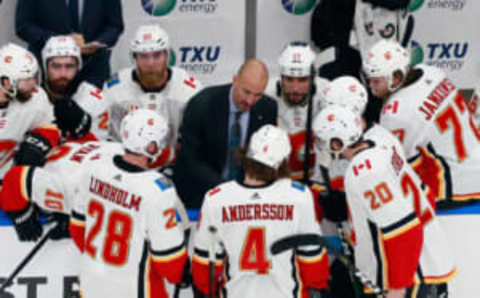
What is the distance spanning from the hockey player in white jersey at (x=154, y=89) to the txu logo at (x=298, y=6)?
2.02 m

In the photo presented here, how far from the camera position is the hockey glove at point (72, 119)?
13.1 feet

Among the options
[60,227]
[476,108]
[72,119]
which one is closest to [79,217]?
[60,227]

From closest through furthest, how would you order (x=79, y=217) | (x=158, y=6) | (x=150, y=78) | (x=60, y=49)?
(x=79, y=217) < (x=60, y=49) < (x=150, y=78) < (x=158, y=6)

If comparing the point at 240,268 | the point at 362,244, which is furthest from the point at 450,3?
the point at 240,268

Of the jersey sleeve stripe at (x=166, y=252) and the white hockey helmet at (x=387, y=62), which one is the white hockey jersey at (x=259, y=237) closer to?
the jersey sleeve stripe at (x=166, y=252)

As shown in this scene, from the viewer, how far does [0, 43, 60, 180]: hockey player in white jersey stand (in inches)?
149

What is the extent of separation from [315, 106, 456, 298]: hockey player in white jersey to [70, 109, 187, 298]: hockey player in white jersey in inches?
32.5

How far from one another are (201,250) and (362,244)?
0.81 m

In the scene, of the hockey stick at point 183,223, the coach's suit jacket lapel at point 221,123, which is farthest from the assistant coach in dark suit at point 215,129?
the hockey stick at point 183,223

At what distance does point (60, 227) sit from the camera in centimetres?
359

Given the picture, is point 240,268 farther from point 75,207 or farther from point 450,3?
point 450,3

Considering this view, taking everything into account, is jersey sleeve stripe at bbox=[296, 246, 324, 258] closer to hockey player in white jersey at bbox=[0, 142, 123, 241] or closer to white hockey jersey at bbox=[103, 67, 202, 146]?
hockey player in white jersey at bbox=[0, 142, 123, 241]

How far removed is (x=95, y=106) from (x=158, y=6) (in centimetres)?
217

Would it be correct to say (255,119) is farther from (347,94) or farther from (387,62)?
(387,62)
